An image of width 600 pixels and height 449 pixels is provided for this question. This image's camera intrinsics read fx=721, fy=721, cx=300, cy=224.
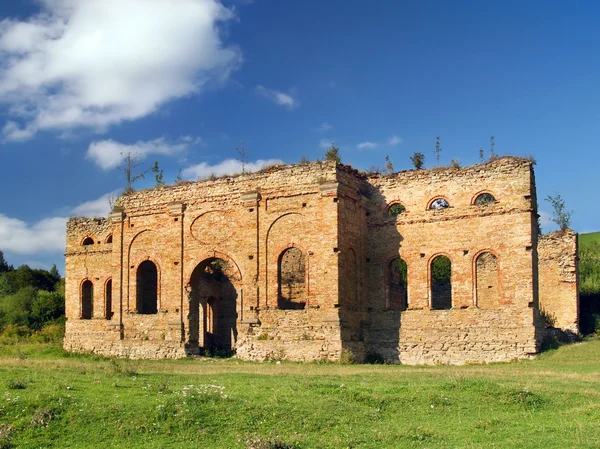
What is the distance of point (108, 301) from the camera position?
30266 mm

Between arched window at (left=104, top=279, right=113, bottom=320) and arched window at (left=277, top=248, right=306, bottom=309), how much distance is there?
24.9 ft

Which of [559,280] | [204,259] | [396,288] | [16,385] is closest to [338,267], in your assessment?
[396,288]

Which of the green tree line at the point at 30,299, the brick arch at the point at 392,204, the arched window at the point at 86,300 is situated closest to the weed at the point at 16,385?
the brick arch at the point at 392,204

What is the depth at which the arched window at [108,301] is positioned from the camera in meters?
29.7

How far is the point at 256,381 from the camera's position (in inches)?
637

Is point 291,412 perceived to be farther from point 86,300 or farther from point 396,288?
point 86,300

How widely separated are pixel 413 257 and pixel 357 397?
12245 mm

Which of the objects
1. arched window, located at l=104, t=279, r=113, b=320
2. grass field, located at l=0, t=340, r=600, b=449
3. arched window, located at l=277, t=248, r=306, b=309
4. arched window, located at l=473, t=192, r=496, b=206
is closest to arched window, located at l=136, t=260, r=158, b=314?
arched window, located at l=104, t=279, r=113, b=320

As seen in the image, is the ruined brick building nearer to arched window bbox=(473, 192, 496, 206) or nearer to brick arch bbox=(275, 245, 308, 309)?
brick arch bbox=(275, 245, 308, 309)

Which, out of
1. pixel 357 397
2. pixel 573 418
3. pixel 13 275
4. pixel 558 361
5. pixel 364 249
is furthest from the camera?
pixel 13 275

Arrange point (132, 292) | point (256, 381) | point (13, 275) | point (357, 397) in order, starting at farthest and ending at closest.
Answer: point (13, 275)
point (132, 292)
point (256, 381)
point (357, 397)

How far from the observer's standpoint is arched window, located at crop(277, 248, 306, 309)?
27266 millimetres

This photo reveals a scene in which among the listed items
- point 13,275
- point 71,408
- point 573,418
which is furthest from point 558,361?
point 13,275

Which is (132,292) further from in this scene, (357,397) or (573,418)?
(573,418)
